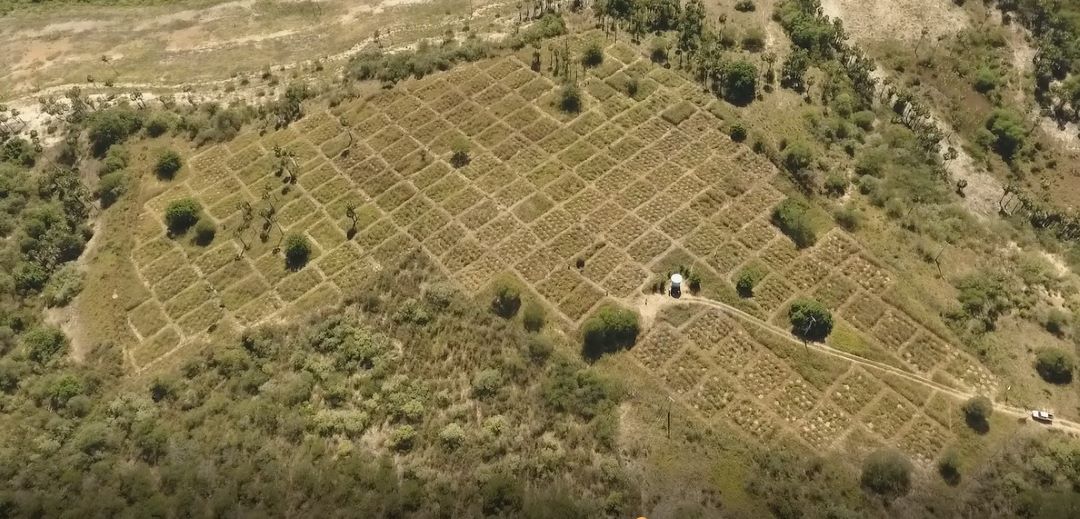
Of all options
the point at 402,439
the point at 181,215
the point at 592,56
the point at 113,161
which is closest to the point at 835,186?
the point at 592,56

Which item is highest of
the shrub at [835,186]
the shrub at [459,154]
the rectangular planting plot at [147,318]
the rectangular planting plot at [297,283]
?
the shrub at [835,186]

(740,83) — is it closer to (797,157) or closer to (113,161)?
(797,157)

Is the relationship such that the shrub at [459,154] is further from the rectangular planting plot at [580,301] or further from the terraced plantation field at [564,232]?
the rectangular planting plot at [580,301]

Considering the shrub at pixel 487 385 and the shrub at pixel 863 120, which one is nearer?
the shrub at pixel 487 385

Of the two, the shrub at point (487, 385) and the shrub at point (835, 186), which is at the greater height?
the shrub at point (835, 186)

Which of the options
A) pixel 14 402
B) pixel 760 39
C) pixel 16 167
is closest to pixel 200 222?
pixel 14 402

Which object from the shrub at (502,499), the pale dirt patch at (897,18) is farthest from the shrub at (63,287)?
the pale dirt patch at (897,18)

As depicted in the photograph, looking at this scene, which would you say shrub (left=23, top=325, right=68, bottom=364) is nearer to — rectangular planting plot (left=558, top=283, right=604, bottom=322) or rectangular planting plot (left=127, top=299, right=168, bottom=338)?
rectangular planting plot (left=127, top=299, right=168, bottom=338)

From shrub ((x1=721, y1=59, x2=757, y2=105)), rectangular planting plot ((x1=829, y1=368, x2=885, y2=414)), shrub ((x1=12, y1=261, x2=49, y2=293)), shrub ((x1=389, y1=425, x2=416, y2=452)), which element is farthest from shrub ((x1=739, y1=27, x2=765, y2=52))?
shrub ((x1=12, y1=261, x2=49, y2=293))
